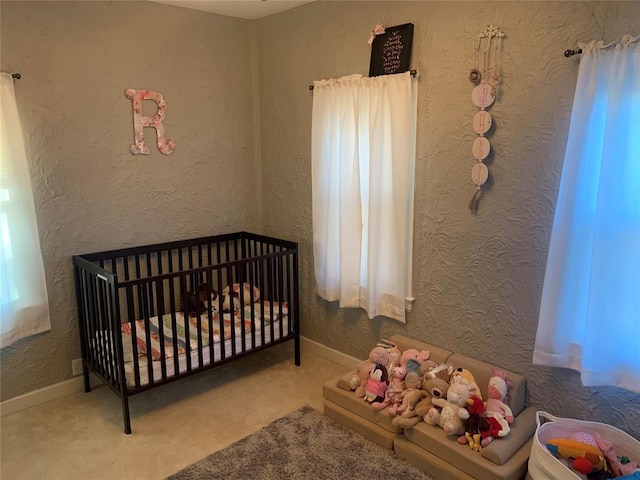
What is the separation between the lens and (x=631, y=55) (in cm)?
189

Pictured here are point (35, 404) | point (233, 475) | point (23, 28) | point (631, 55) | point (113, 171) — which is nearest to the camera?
point (631, 55)

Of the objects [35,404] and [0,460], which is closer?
[0,460]

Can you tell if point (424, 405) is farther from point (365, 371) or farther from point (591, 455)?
point (591, 455)

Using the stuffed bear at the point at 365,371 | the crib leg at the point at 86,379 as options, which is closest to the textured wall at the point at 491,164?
the stuffed bear at the point at 365,371

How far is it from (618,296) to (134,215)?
2.74 meters

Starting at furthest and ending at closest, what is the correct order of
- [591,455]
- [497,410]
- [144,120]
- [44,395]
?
[144,120], [44,395], [497,410], [591,455]

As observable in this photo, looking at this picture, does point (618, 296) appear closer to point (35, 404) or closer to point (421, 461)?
point (421, 461)

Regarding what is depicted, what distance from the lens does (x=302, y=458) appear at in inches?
93.4

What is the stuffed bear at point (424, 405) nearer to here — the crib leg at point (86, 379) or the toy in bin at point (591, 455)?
the toy in bin at point (591, 455)

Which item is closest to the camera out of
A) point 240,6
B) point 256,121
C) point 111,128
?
point 111,128

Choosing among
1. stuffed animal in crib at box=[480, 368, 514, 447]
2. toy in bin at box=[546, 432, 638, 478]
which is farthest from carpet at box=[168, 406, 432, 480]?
toy in bin at box=[546, 432, 638, 478]

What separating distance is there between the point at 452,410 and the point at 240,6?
2799mm

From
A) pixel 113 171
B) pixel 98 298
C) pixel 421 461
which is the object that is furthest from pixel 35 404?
pixel 421 461

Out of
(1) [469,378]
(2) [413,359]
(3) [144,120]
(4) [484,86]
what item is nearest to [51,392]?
(3) [144,120]
